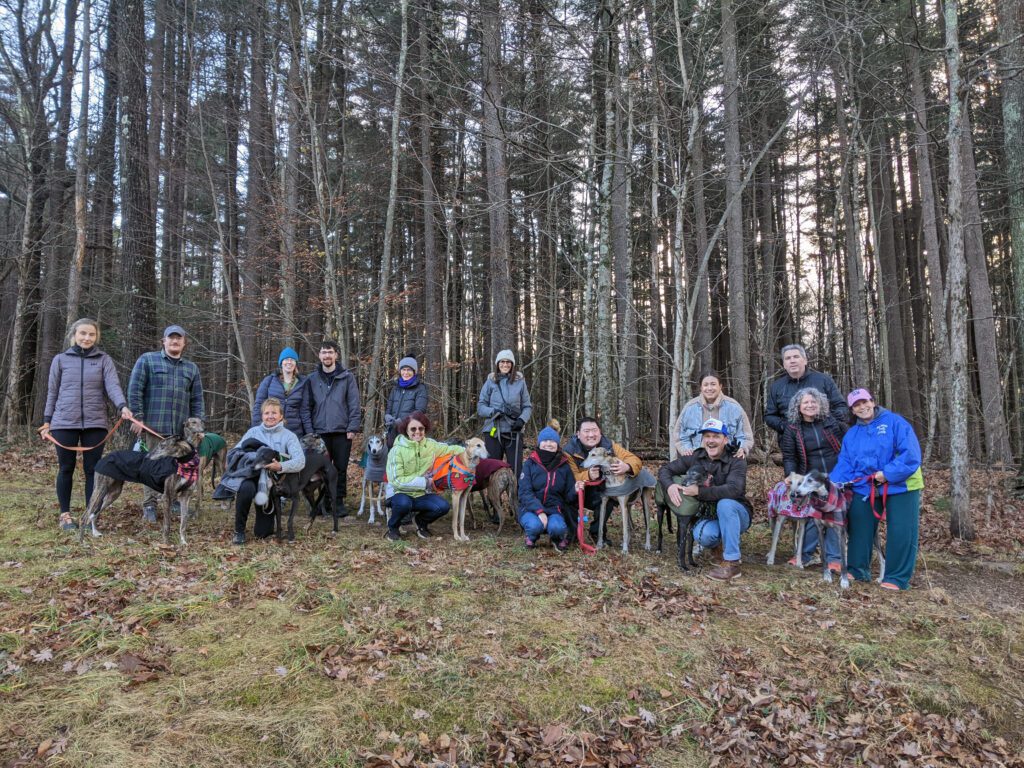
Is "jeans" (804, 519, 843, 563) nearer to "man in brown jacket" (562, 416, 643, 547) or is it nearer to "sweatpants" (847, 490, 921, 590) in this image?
"sweatpants" (847, 490, 921, 590)

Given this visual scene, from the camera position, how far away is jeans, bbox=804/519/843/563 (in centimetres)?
521

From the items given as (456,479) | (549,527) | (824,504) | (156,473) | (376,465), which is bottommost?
(549,527)

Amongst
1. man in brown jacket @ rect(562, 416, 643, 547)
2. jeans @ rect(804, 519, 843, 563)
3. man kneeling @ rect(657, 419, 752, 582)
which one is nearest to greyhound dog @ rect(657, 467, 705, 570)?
man kneeling @ rect(657, 419, 752, 582)

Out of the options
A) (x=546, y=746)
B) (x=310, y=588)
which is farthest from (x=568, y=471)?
(x=546, y=746)

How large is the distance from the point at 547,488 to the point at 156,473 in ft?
12.5

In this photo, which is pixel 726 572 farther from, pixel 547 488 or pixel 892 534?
pixel 547 488

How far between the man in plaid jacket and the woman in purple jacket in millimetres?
235

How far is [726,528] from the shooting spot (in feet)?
17.0

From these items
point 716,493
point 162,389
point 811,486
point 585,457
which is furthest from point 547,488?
point 162,389

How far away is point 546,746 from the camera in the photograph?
2857 millimetres

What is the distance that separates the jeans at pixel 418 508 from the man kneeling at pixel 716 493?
8.15 feet

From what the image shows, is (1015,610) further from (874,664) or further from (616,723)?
(616,723)

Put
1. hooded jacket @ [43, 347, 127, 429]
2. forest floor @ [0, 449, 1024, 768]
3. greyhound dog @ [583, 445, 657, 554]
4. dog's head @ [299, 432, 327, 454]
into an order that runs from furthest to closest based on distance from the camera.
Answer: dog's head @ [299, 432, 327, 454]
greyhound dog @ [583, 445, 657, 554]
hooded jacket @ [43, 347, 127, 429]
forest floor @ [0, 449, 1024, 768]

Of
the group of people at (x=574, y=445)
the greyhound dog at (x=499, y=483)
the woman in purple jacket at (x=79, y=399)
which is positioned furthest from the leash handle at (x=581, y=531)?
the woman in purple jacket at (x=79, y=399)
